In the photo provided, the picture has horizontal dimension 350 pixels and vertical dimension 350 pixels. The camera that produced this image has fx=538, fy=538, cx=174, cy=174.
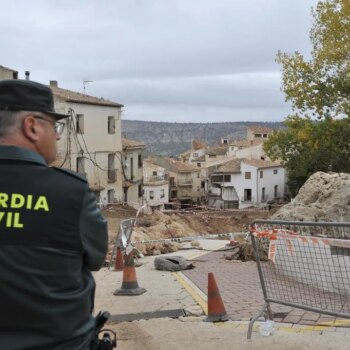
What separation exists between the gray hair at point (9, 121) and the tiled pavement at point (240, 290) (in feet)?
15.6

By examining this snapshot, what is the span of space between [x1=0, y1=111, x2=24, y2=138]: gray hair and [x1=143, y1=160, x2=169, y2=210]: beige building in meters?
66.3

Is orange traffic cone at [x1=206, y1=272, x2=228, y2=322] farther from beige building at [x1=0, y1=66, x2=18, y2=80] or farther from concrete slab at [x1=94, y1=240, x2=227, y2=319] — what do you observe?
beige building at [x1=0, y1=66, x2=18, y2=80]

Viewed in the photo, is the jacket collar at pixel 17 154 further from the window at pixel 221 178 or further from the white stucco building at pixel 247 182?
the window at pixel 221 178

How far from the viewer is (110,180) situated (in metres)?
47.5

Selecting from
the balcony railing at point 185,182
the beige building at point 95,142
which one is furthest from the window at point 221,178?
the beige building at point 95,142

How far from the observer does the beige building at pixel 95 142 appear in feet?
135

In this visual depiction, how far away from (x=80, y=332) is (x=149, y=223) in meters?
20.1

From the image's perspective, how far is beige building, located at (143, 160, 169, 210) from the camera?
2810 inches

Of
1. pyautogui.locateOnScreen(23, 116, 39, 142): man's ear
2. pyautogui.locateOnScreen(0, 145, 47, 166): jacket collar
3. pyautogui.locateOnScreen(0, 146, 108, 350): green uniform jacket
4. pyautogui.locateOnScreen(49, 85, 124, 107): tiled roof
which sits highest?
pyautogui.locateOnScreen(49, 85, 124, 107): tiled roof

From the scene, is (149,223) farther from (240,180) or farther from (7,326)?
(240,180)

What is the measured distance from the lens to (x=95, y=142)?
45.2m

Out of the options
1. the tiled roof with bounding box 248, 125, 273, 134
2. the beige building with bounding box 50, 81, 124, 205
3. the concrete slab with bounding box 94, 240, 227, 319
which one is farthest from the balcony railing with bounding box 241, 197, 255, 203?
the concrete slab with bounding box 94, 240, 227, 319

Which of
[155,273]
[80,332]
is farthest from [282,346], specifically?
[155,273]

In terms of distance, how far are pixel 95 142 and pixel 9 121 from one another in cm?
4350
